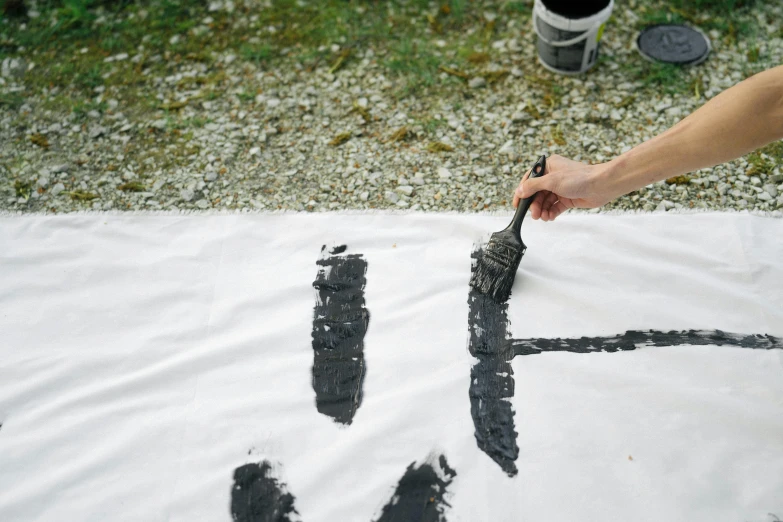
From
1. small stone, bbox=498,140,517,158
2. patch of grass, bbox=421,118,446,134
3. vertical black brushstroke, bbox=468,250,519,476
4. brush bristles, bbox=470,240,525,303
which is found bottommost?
vertical black brushstroke, bbox=468,250,519,476

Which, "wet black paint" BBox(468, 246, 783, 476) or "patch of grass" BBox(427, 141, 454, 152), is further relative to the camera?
"patch of grass" BBox(427, 141, 454, 152)

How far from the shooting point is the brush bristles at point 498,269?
162 cm

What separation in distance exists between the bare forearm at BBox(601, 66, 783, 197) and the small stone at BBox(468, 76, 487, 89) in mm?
971

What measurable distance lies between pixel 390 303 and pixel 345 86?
1.09m

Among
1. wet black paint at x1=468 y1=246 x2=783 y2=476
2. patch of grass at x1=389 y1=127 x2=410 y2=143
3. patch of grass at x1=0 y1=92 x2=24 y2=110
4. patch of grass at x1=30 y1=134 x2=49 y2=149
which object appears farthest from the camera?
patch of grass at x1=0 y1=92 x2=24 y2=110

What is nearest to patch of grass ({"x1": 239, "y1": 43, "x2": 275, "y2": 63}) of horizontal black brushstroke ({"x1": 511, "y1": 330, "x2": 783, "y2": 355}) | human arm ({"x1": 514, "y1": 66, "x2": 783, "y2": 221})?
human arm ({"x1": 514, "y1": 66, "x2": 783, "y2": 221})

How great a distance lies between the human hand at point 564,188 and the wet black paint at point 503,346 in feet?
1.03

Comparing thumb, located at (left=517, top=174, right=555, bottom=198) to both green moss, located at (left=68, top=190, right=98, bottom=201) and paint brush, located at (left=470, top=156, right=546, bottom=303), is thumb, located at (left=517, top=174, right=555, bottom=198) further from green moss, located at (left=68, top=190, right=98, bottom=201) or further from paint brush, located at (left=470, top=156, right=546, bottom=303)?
green moss, located at (left=68, top=190, right=98, bottom=201)

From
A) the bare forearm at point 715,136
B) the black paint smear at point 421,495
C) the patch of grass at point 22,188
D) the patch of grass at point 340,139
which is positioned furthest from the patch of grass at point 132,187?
the bare forearm at point 715,136

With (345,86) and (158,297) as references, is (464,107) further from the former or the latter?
(158,297)

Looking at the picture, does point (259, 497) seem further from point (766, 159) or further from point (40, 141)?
point (766, 159)

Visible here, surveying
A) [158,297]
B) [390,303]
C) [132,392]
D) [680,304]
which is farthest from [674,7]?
[132,392]

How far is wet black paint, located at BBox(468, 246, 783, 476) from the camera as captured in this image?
1.47 meters

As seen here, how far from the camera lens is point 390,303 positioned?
66.5 inches
